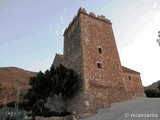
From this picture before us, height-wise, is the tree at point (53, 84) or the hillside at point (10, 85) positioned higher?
the hillside at point (10, 85)

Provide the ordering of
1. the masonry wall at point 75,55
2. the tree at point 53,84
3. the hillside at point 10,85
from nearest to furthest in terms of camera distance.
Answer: the masonry wall at point 75,55 < the tree at point 53,84 < the hillside at point 10,85

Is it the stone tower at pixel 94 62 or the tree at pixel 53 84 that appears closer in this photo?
the stone tower at pixel 94 62

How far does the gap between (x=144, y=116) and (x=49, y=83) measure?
31.3 ft

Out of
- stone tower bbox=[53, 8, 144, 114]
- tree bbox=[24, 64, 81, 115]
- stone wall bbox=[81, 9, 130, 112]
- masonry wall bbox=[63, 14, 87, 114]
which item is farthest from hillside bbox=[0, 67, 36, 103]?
stone wall bbox=[81, 9, 130, 112]

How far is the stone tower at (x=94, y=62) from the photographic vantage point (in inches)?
599

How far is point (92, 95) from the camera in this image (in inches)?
591

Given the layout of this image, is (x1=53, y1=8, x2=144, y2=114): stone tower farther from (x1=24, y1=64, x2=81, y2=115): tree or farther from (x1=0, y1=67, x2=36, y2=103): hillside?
(x1=0, y1=67, x2=36, y2=103): hillside

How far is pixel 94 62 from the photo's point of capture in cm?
1691

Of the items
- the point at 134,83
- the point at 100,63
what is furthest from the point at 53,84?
the point at 134,83

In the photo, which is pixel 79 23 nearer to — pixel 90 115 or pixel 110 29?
pixel 110 29

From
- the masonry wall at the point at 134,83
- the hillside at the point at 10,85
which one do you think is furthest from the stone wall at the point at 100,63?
the hillside at the point at 10,85

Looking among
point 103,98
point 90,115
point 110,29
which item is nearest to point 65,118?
point 90,115

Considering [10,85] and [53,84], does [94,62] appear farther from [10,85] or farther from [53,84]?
[10,85]

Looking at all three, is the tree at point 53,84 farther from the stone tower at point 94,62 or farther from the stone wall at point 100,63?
the stone wall at point 100,63
